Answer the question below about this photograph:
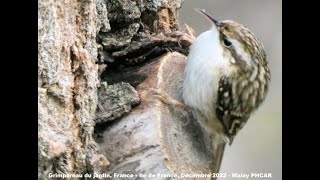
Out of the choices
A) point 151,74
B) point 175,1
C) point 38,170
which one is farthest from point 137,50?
point 38,170

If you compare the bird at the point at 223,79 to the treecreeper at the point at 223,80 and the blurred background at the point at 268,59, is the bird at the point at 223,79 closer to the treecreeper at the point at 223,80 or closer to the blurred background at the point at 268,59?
the treecreeper at the point at 223,80

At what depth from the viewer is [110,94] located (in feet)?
7.43

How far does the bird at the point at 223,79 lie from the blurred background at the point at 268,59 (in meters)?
0.31

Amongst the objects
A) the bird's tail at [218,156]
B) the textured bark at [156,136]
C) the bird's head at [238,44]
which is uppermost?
the bird's head at [238,44]

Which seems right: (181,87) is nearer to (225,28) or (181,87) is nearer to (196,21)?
(225,28)

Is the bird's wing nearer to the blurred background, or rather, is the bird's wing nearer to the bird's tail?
the bird's tail

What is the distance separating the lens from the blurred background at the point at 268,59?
281 cm

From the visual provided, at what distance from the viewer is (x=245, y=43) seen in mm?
2402

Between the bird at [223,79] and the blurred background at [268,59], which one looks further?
the blurred background at [268,59]

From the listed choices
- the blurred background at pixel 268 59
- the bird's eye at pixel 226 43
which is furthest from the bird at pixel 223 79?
the blurred background at pixel 268 59

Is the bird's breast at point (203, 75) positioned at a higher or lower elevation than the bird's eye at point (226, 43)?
lower

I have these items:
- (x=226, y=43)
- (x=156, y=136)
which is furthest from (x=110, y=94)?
(x=226, y=43)

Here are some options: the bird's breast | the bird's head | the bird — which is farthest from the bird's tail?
the bird's head

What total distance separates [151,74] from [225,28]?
0.28 m
